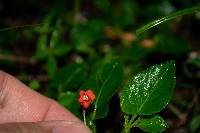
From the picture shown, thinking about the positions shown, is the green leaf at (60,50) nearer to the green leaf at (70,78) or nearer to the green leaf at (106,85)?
the green leaf at (70,78)

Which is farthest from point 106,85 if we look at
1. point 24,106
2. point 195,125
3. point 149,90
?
point 195,125

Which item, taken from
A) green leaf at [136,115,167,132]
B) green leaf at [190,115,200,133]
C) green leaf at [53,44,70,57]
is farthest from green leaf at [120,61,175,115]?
green leaf at [53,44,70,57]

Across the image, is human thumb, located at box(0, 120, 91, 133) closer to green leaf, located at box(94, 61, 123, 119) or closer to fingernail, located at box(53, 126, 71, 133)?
fingernail, located at box(53, 126, 71, 133)

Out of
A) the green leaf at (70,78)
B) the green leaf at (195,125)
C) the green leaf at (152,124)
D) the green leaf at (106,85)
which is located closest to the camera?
the green leaf at (152,124)

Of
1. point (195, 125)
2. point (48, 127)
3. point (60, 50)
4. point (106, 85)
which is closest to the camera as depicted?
point (48, 127)

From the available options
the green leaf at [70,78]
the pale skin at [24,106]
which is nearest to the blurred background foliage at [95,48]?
the green leaf at [70,78]

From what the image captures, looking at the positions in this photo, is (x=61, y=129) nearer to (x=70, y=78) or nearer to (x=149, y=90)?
(x=149, y=90)
